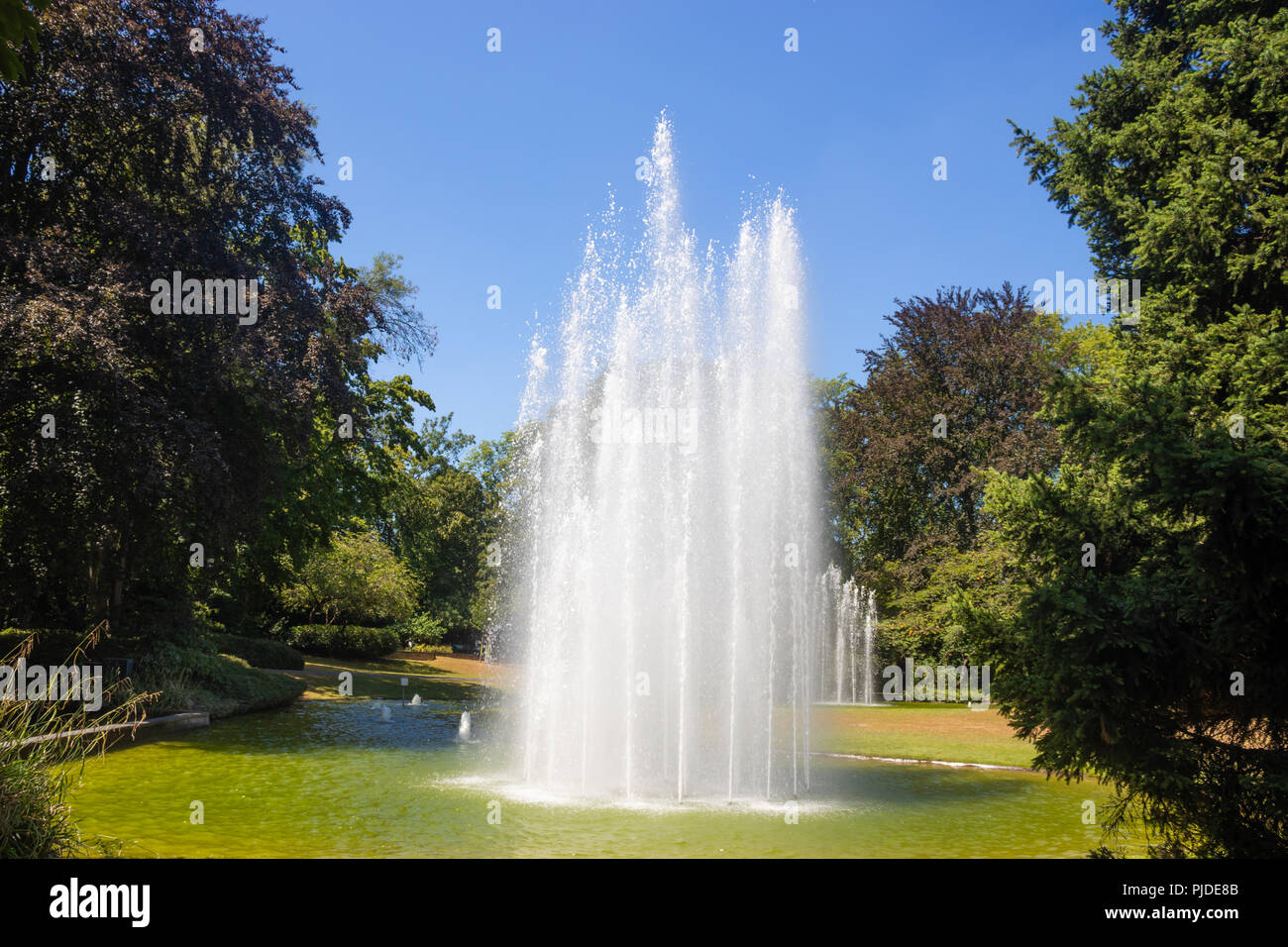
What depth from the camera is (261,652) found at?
28406mm

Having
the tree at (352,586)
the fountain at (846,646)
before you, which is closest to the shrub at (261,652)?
the tree at (352,586)

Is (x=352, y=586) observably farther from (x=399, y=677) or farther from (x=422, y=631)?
(x=422, y=631)

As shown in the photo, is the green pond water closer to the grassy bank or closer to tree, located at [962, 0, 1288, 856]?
tree, located at [962, 0, 1288, 856]

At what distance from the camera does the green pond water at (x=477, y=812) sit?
316 inches

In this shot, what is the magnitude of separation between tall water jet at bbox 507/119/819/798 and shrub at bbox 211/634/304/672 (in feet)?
53.5

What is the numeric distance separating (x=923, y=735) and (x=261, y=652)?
21692mm

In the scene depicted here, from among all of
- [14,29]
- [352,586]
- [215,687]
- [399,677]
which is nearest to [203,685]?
[215,687]

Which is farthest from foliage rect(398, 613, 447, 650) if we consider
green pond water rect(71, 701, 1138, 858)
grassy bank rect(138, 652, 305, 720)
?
green pond water rect(71, 701, 1138, 858)

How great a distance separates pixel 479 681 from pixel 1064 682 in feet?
104

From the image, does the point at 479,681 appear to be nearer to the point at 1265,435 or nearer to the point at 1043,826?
the point at 1043,826

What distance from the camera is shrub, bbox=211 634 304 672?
90.1 ft
